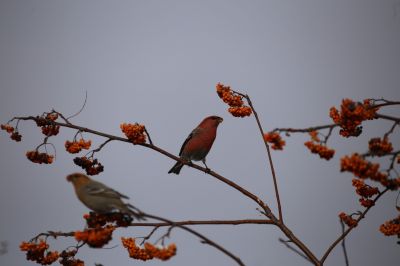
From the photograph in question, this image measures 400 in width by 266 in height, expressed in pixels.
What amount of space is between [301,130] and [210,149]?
203 inches

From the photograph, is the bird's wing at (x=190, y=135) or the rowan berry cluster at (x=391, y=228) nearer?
the rowan berry cluster at (x=391, y=228)

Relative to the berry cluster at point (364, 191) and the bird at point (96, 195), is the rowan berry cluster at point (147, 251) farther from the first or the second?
the berry cluster at point (364, 191)

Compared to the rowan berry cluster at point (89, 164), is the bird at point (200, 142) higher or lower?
higher

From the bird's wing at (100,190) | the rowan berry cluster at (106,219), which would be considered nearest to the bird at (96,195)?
the bird's wing at (100,190)

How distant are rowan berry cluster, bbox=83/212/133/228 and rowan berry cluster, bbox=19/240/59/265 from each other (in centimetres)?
40

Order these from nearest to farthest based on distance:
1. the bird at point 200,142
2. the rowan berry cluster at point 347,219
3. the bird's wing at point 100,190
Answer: the rowan berry cluster at point 347,219, the bird's wing at point 100,190, the bird at point 200,142

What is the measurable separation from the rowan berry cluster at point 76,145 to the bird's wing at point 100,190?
337 millimetres

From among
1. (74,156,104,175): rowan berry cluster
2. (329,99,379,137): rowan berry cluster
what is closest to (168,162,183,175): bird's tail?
(74,156,104,175): rowan berry cluster

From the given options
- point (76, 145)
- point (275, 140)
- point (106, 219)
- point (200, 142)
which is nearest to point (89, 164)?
point (76, 145)

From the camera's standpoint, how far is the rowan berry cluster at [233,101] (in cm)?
413

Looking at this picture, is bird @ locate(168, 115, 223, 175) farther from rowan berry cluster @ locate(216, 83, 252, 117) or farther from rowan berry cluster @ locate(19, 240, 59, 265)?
rowan berry cluster @ locate(19, 240, 59, 265)

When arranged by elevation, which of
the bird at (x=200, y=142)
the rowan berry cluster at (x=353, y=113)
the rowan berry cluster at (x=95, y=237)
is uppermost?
the bird at (x=200, y=142)

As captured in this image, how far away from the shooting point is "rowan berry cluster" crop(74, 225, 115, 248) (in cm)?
268

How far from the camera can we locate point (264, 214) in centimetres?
322
